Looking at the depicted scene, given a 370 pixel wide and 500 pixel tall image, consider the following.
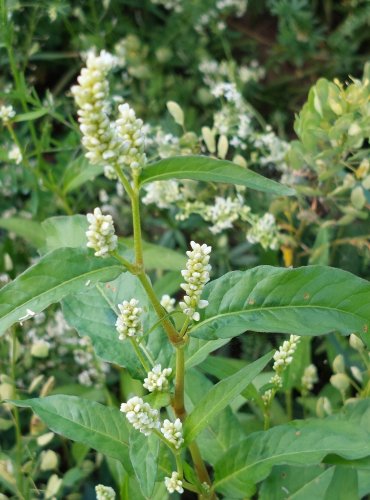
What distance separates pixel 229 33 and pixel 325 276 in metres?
1.63

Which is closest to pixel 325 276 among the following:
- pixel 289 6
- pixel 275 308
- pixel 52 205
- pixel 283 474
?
pixel 275 308

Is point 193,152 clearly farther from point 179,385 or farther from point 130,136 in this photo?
point 130,136

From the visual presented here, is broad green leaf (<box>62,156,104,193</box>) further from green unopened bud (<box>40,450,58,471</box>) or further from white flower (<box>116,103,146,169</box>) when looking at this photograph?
white flower (<box>116,103,146,169</box>)

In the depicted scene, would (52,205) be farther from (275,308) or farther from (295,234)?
(275,308)

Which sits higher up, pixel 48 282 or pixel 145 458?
pixel 48 282

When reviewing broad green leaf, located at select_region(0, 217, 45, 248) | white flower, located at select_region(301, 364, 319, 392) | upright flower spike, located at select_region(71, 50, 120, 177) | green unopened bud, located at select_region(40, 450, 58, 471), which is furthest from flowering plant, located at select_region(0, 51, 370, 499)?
broad green leaf, located at select_region(0, 217, 45, 248)

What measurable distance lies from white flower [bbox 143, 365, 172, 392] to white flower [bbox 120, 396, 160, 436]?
4 cm

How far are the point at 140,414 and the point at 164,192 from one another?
75 centimetres

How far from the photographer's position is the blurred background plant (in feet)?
4.57

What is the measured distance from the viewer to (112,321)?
1.02m

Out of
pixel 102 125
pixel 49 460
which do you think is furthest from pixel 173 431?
pixel 49 460

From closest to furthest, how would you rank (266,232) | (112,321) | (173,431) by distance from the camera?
(173,431), (112,321), (266,232)

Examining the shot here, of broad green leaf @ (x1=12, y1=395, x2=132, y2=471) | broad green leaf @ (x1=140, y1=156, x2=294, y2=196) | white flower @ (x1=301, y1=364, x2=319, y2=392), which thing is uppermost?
broad green leaf @ (x1=140, y1=156, x2=294, y2=196)

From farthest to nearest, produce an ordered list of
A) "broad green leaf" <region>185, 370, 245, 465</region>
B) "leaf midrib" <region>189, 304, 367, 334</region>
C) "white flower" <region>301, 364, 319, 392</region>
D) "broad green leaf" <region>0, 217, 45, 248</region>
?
"broad green leaf" <region>0, 217, 45, 248</region>, "white flower" <region>301, 364, 319, 392</region>, "broad green leaf" <region>185, 370, 245, 465</region>, "leaf midrib" <region>189, 304, 367, 334</region>
